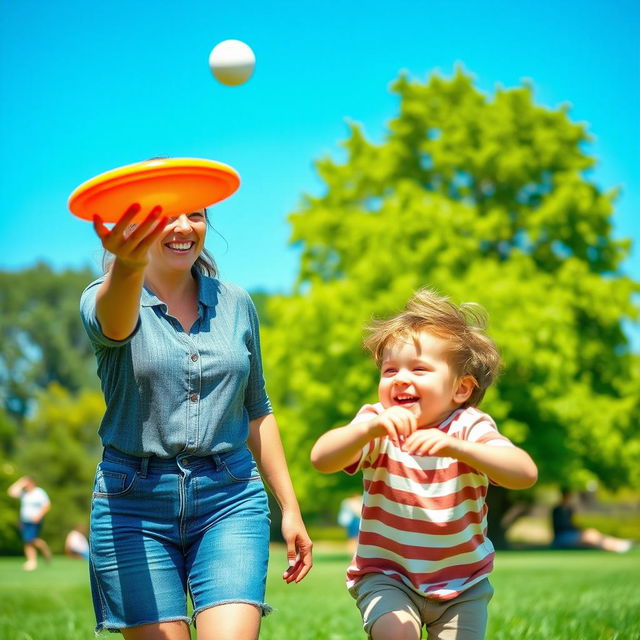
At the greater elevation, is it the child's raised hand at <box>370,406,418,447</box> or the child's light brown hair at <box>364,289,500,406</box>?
the child's light brown hair at <box>364,289,500,406</box>

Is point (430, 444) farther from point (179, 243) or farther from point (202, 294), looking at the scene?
point (179, 243)

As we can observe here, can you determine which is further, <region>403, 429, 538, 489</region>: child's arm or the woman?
the woman

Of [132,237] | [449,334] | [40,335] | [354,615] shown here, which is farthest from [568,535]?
[40,335]

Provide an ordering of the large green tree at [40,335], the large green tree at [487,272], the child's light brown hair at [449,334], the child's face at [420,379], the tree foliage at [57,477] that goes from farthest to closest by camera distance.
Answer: the large green tree at [40,335]
the tree foliage at [57,477]
the large green tree at [487,272]
the child's light brown hair at [449,334]
the child's face at [420,379]

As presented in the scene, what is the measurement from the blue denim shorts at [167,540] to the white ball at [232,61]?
2.64 meters

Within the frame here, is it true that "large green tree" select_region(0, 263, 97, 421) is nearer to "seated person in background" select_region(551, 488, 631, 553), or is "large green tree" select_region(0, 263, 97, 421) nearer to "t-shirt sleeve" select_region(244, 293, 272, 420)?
"seated person in background" select_region(551, 488, 631, 553)

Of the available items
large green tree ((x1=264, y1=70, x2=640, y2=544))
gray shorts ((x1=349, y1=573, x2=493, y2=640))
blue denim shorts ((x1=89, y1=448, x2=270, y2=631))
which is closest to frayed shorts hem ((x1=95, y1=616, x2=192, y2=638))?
blue denim shorts ((x1=89, y1=448, x2=270, y2=631))

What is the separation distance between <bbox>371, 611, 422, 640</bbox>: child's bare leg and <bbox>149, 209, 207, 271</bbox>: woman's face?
5.19 ft

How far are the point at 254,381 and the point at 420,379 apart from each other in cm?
72

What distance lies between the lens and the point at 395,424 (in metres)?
3.36

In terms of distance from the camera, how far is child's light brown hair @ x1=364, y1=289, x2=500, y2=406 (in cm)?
388

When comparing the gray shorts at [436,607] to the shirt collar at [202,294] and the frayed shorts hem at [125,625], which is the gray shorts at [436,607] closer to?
the frayed shorts hem at [125,625]

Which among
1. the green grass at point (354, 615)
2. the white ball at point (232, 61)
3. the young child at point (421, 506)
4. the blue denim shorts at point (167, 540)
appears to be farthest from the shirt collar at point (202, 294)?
the green grass at point (354, 615)

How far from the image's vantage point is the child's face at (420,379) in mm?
3754
